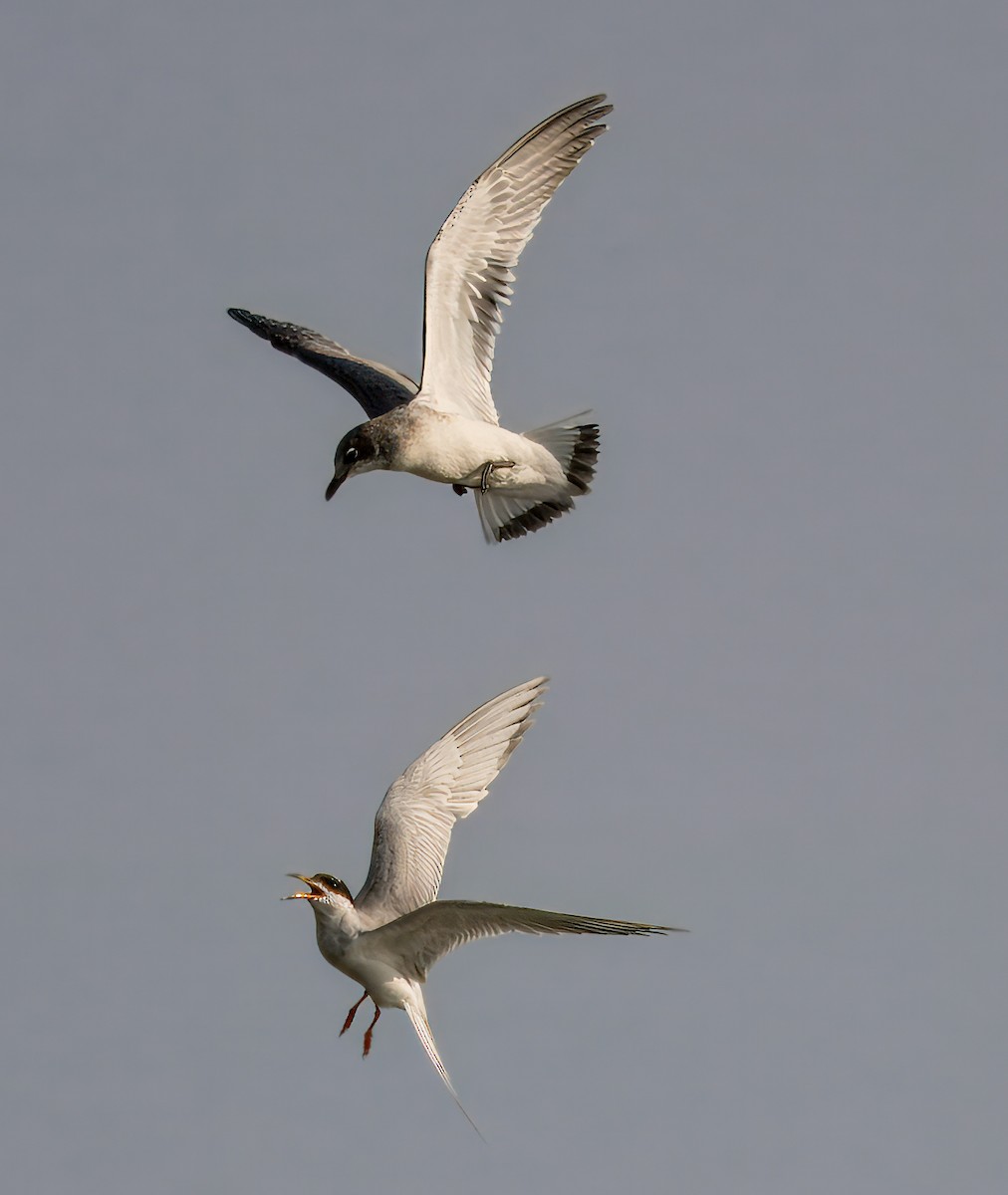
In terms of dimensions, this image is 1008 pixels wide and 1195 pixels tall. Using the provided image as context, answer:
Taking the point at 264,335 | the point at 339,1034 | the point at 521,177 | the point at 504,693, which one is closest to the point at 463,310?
the point at 521,177

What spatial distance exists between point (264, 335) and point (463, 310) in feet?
15.6

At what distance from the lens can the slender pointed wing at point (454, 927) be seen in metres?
13.6

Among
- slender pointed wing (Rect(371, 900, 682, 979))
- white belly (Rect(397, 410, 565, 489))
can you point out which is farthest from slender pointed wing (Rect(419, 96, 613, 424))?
slender pointed wing (Rect(371, 900, 682, 979))

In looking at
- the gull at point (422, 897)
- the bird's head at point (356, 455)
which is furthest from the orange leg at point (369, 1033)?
the bird's head at point (356, 455)

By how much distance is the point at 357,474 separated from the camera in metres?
17.2

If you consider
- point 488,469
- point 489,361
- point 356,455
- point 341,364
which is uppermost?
point 341,364

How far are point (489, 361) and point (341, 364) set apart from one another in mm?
2195

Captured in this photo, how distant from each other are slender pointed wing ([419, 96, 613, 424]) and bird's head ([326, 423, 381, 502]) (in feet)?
3.21

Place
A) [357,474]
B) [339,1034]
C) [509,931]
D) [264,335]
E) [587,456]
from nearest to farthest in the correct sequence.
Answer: [509,931], [339,1034], [357,474], [587,456], [264,335]

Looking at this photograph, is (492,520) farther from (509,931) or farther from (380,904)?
(509,931)

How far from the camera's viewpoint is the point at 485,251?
18125mm

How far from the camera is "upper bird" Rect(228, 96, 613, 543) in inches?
690

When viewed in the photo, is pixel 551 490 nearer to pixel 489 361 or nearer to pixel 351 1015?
pixel 489 361

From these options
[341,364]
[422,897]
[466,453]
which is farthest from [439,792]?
[341,364]
